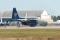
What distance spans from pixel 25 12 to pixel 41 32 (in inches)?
9.4

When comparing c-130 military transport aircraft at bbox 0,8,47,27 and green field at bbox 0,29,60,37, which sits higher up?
c-130 military transport aircraft at bbox 0,8,47,27

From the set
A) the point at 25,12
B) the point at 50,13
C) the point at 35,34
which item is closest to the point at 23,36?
the point at 35,34

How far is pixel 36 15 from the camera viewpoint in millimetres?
1381

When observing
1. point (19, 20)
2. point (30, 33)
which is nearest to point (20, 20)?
point (19, 20)

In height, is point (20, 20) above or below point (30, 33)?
above

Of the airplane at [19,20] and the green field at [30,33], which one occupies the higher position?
the airplane at [19,20]

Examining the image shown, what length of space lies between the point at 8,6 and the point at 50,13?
Answer: 1.28 ft

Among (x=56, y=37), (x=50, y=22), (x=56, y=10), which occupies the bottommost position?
(x=56, y=37)

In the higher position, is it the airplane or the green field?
the airplane

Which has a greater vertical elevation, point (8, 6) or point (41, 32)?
point (8, 6)

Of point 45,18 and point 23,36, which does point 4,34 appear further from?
point 45,18

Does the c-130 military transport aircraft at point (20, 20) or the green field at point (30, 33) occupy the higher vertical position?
the c-130 military transport aircraft at point (20, 20)

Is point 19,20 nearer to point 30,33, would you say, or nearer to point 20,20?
point 20,20

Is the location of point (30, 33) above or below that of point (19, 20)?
below
